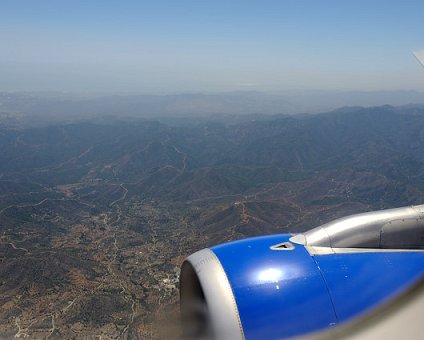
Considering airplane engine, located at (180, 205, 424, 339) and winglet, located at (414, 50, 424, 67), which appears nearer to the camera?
airplane engine, located at (180, 205, 424, 339)

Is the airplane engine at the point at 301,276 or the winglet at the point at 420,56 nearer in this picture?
the airplane engine at the point at 301,276

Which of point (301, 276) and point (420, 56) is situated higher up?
point (420, 56)

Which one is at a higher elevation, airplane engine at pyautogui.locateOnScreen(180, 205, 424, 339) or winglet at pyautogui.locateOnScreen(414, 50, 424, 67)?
winglet at pyautogui.locateOnScreen(414, 50, 424, 67)

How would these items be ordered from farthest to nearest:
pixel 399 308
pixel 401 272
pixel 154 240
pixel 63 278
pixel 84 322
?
pixel 154 240 < pixel 63 278 < pixel 84 322 < pixel 401 272 < pixel 399 308

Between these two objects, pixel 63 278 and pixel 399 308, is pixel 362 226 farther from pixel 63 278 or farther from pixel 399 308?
pixel 63 278

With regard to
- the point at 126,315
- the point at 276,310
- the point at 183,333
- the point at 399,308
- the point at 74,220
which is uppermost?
the point at 399,308

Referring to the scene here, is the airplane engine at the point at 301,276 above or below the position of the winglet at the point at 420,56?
below

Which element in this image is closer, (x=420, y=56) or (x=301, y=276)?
(x=301, y=276)

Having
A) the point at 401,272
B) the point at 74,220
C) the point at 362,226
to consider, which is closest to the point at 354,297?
the point at 401,272
